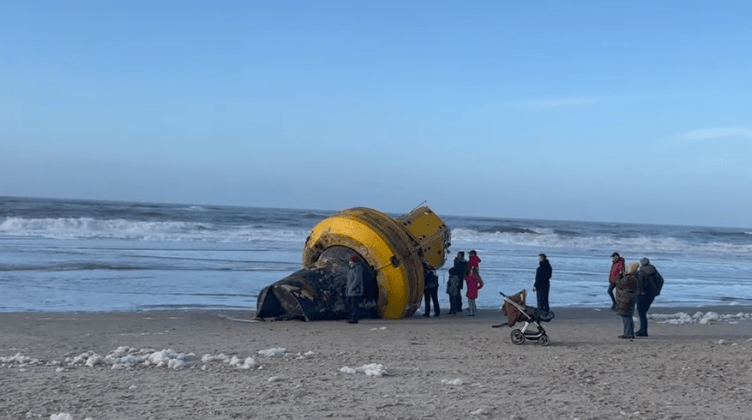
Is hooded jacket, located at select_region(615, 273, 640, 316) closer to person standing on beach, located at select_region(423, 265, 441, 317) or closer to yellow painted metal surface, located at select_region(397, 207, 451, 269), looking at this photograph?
person standing on beach, located at select_region(423, 265, 441, 317)

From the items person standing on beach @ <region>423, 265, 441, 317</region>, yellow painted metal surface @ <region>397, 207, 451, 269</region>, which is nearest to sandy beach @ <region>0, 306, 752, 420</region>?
person standing on beach @ <region>423, 265, 441, 317</region>

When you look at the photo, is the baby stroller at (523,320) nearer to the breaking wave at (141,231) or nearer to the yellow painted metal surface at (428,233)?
the yellow painted metal surface at (428,233)

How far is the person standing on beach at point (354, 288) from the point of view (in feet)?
47.2

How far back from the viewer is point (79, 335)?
12.1m

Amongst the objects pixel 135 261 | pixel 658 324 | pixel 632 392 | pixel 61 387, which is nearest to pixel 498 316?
pixel 658 324

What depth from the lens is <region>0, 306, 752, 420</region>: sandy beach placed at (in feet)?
25.2

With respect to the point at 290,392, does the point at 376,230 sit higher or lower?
higher

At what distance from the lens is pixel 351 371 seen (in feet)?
31.0

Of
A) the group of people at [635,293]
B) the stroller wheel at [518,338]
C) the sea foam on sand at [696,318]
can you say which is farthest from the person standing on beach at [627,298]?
the sea foam on sand at [696,318]

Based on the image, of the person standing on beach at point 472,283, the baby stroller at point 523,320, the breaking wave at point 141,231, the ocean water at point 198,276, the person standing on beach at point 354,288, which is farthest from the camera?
the breaking wave at point 141,231

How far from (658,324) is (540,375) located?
6.76 metres

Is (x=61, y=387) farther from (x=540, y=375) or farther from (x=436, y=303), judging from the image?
(x=436, y=303)

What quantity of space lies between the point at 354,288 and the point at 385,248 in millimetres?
1198

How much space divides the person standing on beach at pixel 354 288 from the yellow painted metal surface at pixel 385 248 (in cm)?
77
